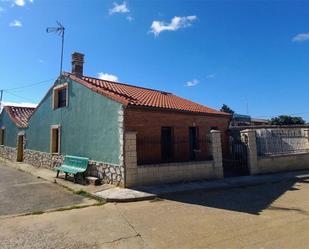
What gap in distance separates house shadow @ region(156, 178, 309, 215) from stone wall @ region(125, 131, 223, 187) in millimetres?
1286

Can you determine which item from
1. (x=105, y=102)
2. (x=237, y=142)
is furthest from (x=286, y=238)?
(x=237, y=142)

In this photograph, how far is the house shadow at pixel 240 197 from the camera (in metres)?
7.87

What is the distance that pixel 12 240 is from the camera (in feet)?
17.7

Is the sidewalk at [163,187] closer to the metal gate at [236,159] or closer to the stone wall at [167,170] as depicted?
the stone wall at [167,170]

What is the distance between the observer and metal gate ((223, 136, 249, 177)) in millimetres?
13383

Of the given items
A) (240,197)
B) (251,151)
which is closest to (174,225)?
(240,197)

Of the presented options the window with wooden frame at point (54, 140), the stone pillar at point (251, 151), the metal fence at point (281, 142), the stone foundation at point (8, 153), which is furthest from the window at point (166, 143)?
the stone foundation at point (8, 153)

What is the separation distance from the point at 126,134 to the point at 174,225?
457 centimetres

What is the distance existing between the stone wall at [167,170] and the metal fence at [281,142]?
3.31 metres

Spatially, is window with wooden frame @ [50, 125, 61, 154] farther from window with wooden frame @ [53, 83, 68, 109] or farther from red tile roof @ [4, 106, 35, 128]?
red tile roof @ [4, 106, 35, 128]

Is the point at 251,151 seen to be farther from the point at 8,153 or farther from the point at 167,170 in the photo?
the point at 8,153

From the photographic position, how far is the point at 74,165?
1280 centimetres

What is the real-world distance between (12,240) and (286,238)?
5201 millimetres

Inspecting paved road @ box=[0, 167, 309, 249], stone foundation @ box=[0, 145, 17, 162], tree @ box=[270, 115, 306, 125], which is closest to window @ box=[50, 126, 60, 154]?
stone foundation @ box=[0, 145, 17, 162]
